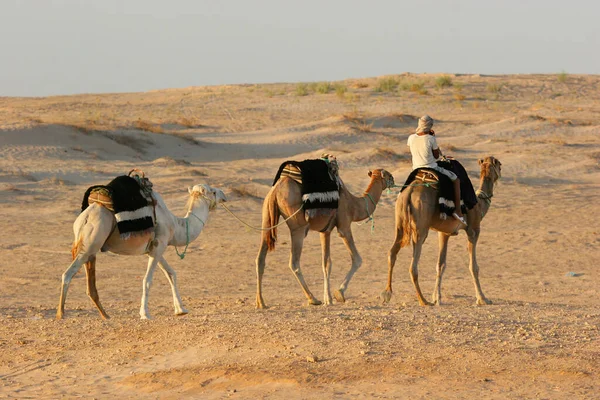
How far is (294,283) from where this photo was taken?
1480cm

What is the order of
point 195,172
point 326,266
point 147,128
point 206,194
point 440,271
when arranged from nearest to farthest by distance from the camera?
1. point 206,194
2. point 326,266
3. point 440,271
4. point 195,172
5. point 147,128

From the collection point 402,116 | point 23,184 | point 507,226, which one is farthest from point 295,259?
point 402,116

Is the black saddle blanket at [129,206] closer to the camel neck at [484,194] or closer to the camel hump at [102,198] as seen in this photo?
the camel hump at [102,198]

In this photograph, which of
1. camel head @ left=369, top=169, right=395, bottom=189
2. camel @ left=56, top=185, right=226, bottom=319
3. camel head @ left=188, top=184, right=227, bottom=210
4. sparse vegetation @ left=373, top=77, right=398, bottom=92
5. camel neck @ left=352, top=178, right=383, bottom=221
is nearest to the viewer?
camel @ left=56, top=185, right=226, bottom=319

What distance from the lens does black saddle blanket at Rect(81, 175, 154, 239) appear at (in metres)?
10.5

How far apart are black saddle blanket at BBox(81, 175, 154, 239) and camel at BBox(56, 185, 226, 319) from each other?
106 millimetres

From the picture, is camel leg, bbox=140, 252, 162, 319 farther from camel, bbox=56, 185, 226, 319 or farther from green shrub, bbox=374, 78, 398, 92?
green shrub, bbox=374, 78, 398, 92

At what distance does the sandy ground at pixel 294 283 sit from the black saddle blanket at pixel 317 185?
135 centimetres

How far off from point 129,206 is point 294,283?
4735 mm

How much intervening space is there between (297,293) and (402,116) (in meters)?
24.0

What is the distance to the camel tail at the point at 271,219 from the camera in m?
12.2

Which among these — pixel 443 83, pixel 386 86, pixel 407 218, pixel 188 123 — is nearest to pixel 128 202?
pixel 407 218

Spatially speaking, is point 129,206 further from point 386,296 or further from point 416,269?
point 416,269

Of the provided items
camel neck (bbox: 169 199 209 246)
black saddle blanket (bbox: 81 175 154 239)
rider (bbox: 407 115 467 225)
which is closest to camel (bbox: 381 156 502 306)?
rider (bbox: 407 115 467 225)
